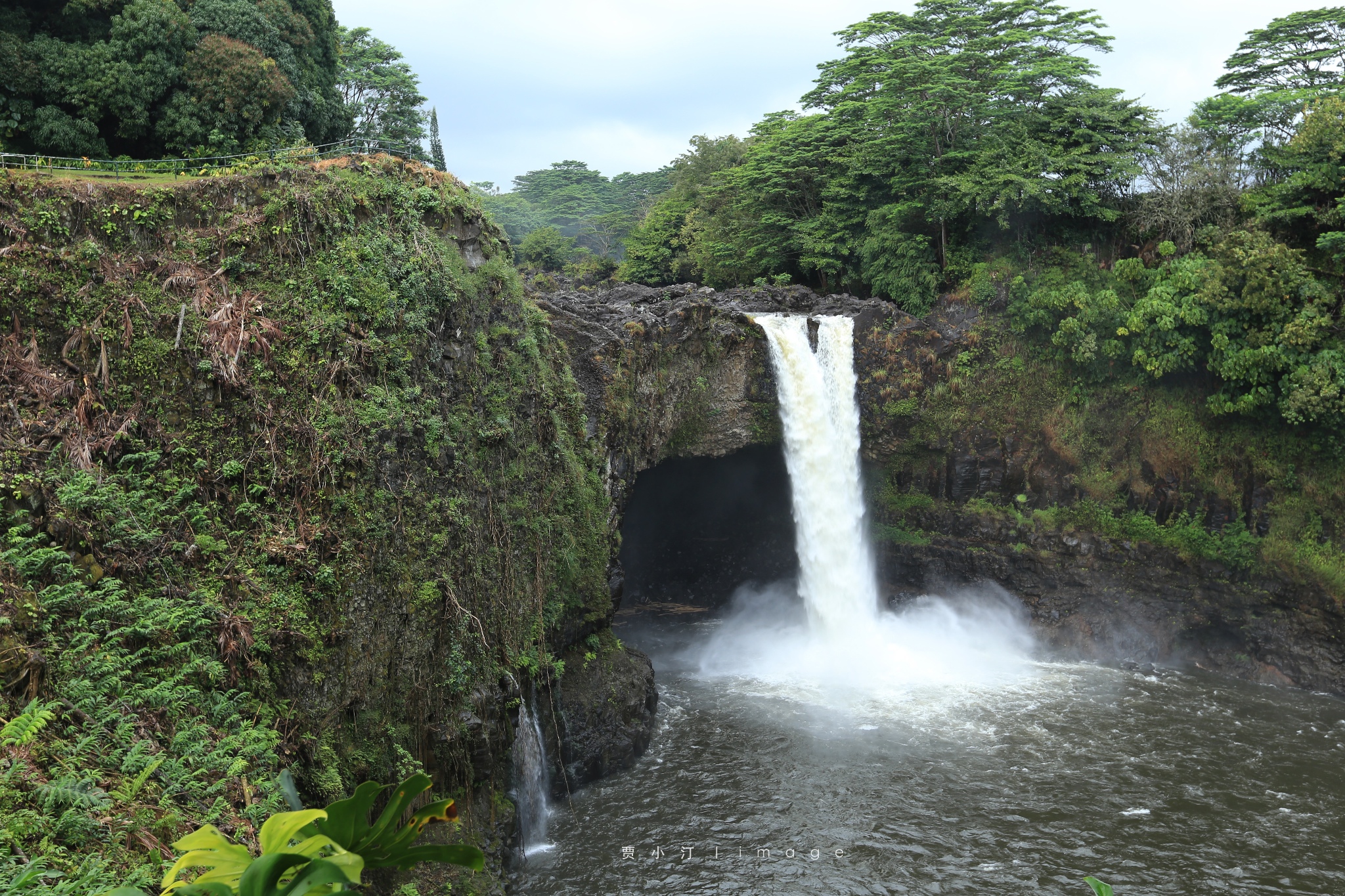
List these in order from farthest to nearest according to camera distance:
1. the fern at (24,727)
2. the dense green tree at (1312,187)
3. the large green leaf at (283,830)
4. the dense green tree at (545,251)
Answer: the dense green tree at (545,251), the dense green tree at (1312,187), the fern at (24,727), the large green leaf at (283,830)

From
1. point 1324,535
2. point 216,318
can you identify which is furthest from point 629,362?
point 1324,535

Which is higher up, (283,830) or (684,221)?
(684,221)

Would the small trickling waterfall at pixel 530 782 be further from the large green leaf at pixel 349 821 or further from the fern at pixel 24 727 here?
the large green leaf at pixel 349 821

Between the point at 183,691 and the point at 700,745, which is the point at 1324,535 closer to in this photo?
the point at 700,745

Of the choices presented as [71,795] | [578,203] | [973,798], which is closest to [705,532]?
[973,798]

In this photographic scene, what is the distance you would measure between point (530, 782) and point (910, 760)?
21.3ft

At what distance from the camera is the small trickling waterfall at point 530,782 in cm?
1159

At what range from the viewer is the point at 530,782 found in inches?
475

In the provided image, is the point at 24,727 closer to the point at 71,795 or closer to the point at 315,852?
the point at 71,795

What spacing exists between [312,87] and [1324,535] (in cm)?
2422

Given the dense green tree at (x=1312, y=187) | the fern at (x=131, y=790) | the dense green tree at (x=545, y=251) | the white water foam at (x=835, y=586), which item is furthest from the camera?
the dense green tree at (x=545, y=251)

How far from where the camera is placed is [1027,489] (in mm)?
21219

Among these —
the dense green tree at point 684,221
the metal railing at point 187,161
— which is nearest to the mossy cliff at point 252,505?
the metal railing at point 187,161

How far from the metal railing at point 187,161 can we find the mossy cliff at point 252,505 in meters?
1.19
